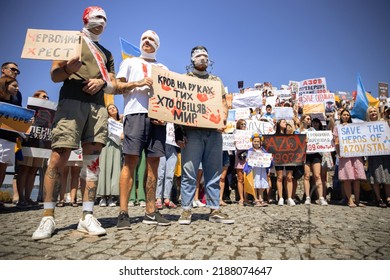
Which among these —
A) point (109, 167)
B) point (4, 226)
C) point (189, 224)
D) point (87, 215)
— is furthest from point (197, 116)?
point (109, 167)

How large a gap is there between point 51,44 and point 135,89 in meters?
1.17

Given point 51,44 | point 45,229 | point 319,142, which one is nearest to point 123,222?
point 45,229

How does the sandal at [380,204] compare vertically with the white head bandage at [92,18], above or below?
below

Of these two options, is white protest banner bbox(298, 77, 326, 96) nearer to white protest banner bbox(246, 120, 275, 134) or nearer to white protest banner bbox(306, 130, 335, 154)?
white protest banner bbox(246, 120, 275, 134)

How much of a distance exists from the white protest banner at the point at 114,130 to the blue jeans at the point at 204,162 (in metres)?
3.29

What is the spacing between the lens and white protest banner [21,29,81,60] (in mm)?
2852

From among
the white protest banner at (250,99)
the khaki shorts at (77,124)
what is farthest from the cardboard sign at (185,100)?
the white protest banner at (250,99)

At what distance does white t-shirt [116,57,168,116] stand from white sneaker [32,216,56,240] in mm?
1634

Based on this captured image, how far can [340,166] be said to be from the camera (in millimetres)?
6984

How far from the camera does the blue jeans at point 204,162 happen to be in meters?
4.05

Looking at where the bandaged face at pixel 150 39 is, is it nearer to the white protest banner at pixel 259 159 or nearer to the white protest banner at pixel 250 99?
the white protest banner at pixel 259 159

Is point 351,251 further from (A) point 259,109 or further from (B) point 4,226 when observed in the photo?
(A) point 259,109

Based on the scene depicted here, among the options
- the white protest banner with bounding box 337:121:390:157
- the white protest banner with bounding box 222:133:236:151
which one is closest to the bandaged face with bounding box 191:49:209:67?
the white protest banner with bounding box 222:133:236:151

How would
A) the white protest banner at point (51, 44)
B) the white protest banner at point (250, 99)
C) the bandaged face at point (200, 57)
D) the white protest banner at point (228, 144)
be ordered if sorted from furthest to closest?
the white protest banner at point (250, 99), the white protest banner at point (228, 144), the bandaged face at point (200, 57), the white protest banner at point (51, 44)
